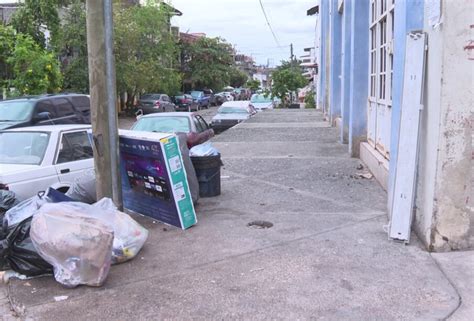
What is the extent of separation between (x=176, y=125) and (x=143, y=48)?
23.9 m

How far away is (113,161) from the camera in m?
6.46

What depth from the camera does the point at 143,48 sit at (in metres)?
34.1

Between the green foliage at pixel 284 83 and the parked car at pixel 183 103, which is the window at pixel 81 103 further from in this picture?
the parked car at pixel 183 103

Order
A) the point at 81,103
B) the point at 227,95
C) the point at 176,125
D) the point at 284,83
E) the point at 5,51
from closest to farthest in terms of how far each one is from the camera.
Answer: the point at 176,125 < the point at 81,103 < the point at 5,51 < the point at 284,83 < the point at 227,95

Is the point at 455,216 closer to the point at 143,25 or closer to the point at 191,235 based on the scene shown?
the point at 191,235

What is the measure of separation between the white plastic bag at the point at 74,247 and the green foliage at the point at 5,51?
18.8 m

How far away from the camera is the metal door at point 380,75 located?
8.75 meters

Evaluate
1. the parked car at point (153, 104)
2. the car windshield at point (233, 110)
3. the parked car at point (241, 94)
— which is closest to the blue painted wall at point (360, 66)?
the car windshield at point (233, 110)

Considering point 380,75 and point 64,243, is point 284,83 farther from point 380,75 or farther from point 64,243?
point 64,243

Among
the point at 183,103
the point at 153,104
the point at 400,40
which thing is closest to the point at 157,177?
the point at 400,40

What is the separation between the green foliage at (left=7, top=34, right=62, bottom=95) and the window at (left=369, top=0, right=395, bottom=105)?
14.2 m

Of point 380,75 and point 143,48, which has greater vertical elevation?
point 143,48

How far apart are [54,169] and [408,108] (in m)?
4.63

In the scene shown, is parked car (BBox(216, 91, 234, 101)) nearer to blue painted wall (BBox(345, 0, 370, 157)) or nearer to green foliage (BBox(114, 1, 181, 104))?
green foliage (BBox(114, 1, 181, 104))
